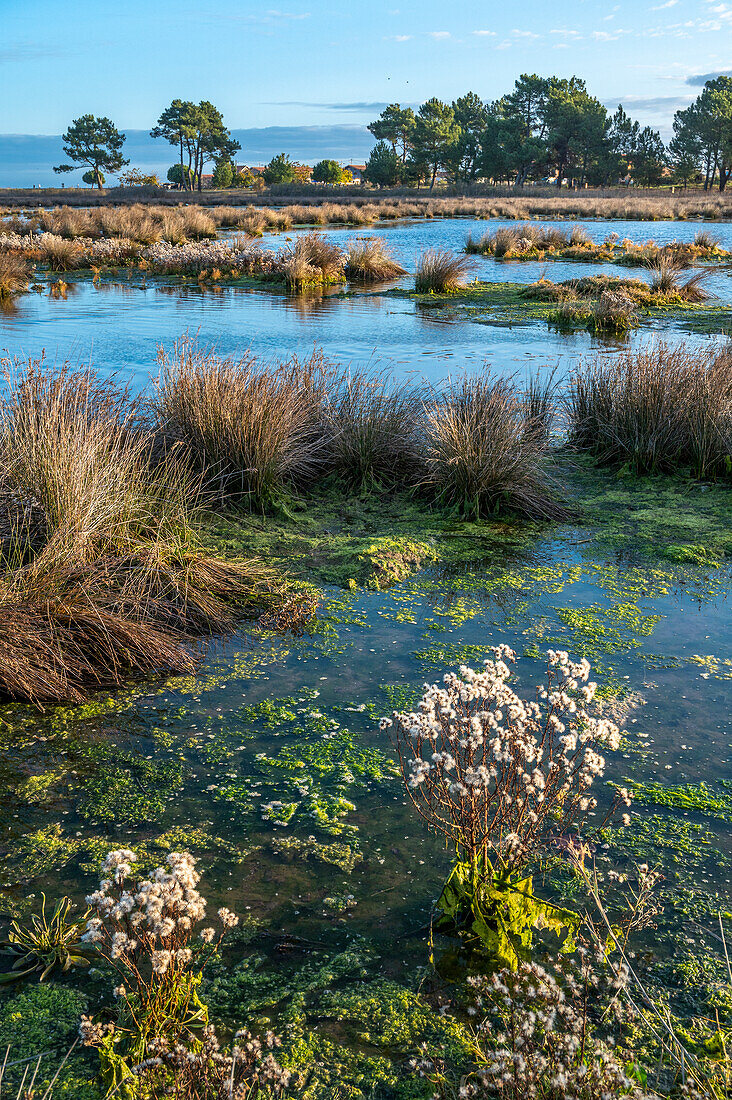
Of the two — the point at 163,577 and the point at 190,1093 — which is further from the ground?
the point at 163,577

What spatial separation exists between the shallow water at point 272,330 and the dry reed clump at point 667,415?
2973mm

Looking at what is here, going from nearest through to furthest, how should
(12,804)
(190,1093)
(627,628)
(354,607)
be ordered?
(190,1093)
(12,804)
(627,628)
(354,607)

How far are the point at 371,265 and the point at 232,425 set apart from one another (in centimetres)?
1630

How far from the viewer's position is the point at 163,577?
462cm

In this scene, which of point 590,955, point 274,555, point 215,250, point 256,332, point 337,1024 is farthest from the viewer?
point 215,250

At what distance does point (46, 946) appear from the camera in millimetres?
2398

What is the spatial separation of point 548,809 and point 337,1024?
2.69 feet

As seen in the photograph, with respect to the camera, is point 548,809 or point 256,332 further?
point 256,332

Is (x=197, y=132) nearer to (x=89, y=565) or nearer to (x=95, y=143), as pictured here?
(x=95, y=143)

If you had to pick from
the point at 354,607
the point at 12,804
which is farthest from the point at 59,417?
the point at 12,804

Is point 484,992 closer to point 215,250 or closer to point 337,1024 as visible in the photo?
point 337,1024

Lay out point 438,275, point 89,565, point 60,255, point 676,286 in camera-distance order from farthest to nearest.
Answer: point 60,255 < point 438,275 < point 676,286 < point 89,565

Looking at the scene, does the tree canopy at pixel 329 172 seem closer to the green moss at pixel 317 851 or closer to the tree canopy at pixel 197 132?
the tree canopy at pixel 197 132

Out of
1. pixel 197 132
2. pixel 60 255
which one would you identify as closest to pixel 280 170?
pixel 197 132
